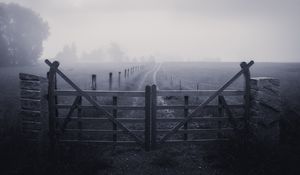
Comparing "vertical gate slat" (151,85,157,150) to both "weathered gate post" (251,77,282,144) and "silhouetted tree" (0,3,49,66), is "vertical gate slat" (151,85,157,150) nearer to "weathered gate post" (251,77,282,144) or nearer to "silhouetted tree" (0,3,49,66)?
"weathered gate post" (251,77,282,144)

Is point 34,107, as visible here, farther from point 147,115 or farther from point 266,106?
point 266,106

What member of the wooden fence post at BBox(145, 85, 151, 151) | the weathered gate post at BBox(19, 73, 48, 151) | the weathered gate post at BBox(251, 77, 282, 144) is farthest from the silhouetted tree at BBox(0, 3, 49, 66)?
the weathered gate post at BBox(251, 77, 282, 144)

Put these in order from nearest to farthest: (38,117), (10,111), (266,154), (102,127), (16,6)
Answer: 1. (266,154)
2. (38,117)
3. (102,127)
4. (10,111)
5. (16,6)

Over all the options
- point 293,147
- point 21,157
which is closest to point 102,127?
point 21,157

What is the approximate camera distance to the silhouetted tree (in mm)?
62481

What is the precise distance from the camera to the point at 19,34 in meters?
64.9

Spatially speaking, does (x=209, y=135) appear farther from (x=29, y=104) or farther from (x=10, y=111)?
(x=10, y=111)

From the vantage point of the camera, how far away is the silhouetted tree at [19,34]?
6248cm

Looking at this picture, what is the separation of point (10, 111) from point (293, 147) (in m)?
12.1

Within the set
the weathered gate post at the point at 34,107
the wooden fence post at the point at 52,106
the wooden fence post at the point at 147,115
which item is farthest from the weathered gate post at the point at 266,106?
the weathered gate post at the point at 34,107

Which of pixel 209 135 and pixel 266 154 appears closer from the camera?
pixel 266 154

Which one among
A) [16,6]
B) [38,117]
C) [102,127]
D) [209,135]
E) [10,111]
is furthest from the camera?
[16,6]

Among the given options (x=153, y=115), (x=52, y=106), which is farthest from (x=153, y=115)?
(x=52, y=106)

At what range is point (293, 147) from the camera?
24.9ft
